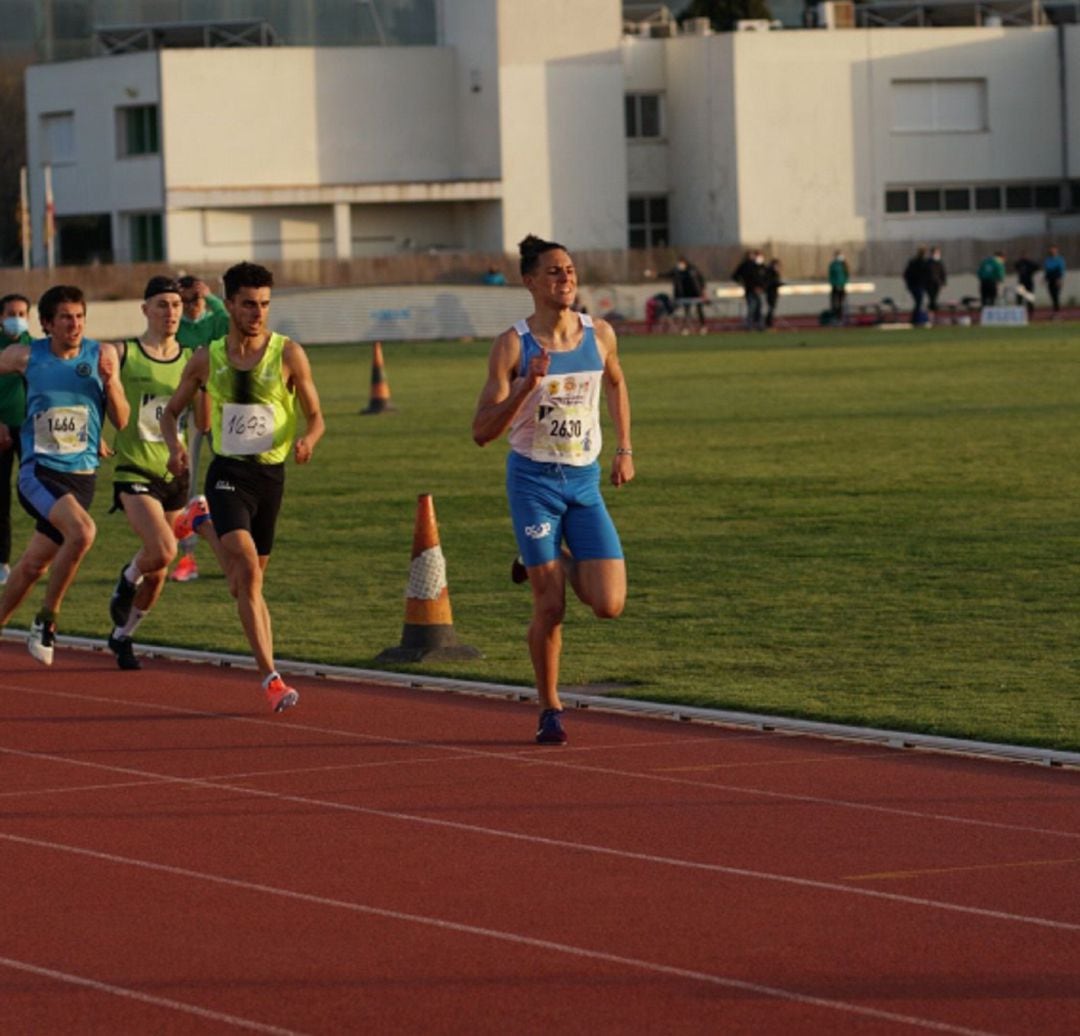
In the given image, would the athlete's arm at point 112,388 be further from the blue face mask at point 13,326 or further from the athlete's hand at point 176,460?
the blue face mask at point 13,326

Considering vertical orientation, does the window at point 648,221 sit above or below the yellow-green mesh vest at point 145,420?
above

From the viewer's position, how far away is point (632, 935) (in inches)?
291

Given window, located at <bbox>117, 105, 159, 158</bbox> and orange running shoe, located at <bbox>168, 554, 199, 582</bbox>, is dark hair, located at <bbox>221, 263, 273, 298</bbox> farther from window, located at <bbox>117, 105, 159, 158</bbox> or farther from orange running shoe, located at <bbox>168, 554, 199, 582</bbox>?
window, located at <bbox>117, 105, 159, 158</bbox>

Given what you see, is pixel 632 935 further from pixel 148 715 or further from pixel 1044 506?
pixel 1044 506

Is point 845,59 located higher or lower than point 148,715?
higher

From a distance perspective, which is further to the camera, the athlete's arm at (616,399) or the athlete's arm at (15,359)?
the athlete's arm at (15,359)

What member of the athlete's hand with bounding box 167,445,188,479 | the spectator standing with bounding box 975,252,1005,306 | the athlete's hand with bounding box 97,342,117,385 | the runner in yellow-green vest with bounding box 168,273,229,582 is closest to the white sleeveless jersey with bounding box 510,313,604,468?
the athlete's hand with bounding box 167,445,188,479

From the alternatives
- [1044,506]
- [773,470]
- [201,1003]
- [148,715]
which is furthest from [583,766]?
[773,470]

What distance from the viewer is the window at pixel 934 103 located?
78188mm

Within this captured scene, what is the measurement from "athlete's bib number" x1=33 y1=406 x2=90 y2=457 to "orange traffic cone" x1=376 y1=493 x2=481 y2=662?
5.69ft

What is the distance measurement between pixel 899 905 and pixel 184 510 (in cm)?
724

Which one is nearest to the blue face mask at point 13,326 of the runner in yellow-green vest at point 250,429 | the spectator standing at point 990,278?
the runner in yellow-green vest at point 250,429

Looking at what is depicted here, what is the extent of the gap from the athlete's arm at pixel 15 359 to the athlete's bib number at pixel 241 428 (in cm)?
181

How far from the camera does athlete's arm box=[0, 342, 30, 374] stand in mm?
13398
